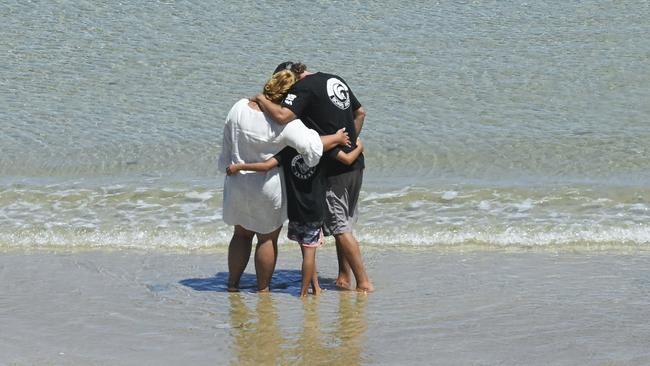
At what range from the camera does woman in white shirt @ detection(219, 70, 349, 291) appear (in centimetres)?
643

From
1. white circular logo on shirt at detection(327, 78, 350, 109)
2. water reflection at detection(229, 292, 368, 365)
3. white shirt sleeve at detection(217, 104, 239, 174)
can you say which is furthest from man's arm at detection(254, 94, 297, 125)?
water reflection at detection(229, 292, 368, 365)

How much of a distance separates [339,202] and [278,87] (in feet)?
2.72

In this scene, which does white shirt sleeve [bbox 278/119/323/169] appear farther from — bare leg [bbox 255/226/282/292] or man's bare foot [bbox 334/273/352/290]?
man's bare foot [bbox 334/273/352/290]

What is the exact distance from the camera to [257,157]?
6.52 meters

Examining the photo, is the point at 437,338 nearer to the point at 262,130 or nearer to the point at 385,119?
the point at 262,130

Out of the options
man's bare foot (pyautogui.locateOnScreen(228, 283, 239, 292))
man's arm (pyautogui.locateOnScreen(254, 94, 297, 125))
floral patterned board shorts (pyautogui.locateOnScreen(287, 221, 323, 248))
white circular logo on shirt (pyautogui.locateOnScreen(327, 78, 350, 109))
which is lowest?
man's bare foot (pyautogui.locateOnScreen(228, 283, 239, 292))

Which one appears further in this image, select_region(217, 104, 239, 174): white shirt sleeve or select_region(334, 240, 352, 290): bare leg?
select_region(334, 240, 352, 290): bare leg

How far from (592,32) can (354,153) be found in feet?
32.6

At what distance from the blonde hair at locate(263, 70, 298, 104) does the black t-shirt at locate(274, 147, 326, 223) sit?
32 cm

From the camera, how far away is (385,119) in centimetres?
1247

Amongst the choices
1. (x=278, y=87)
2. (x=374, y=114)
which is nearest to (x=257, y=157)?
(x=278, y=87)

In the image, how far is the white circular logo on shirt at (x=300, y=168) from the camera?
6.54 meters

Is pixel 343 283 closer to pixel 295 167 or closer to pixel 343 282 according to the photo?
pixel 343 282

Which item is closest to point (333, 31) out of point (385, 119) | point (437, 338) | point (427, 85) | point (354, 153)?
point (427, 85)
